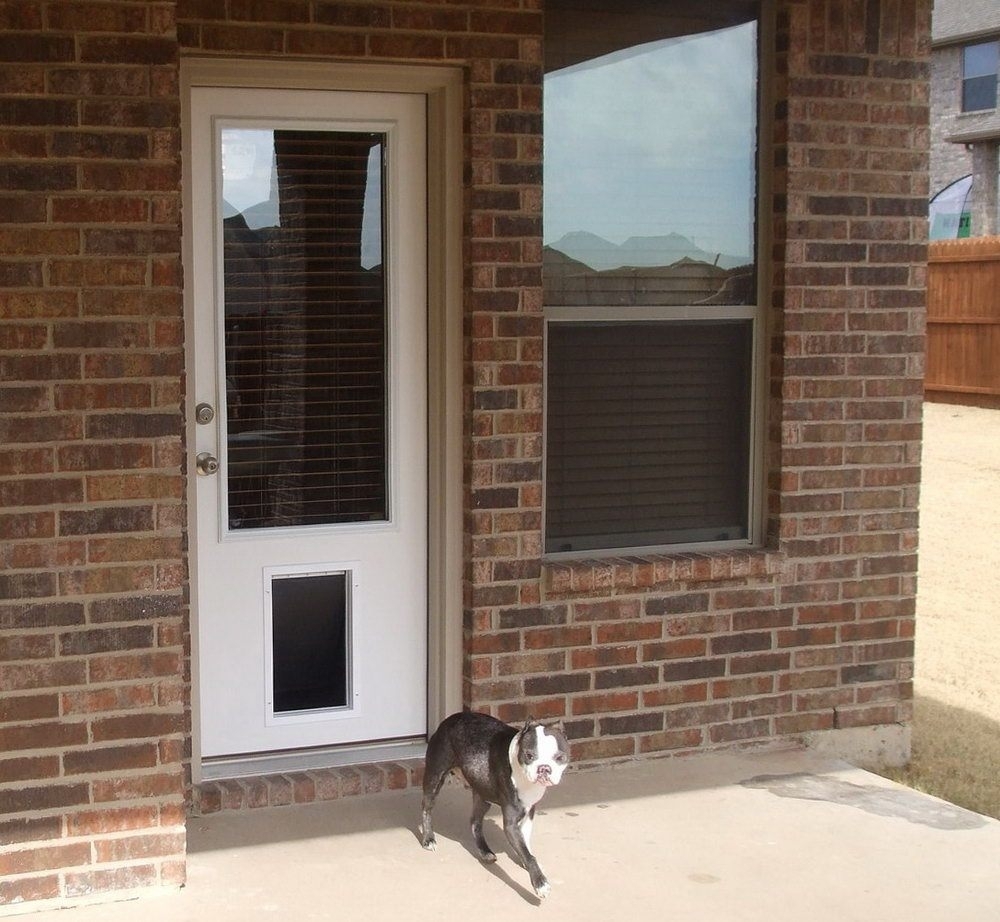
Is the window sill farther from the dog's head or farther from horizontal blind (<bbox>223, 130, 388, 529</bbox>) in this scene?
the dog's head

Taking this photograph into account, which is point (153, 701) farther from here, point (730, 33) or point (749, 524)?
point (730, 33)

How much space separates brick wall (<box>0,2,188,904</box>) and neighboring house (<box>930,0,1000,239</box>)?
2742cm

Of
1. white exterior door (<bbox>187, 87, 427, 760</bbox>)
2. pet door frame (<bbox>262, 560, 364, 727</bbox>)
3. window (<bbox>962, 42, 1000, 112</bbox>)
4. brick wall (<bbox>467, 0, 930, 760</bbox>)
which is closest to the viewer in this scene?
white exterior door (<bbox>187, 87, 427, 760</bbox>)

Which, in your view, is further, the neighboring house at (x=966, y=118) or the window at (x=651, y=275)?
the neighboring house at (x=966, y=118)

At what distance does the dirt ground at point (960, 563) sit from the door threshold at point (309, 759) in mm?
3072

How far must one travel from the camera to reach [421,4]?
4.83m

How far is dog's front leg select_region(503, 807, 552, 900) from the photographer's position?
13.4ft

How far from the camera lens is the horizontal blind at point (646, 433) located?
17.4ft

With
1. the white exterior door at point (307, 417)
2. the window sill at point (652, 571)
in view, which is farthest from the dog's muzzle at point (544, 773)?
the white exterior door at point (307, 417)

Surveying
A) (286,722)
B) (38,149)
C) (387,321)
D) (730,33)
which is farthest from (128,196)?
(730,33)

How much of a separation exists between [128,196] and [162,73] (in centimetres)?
35

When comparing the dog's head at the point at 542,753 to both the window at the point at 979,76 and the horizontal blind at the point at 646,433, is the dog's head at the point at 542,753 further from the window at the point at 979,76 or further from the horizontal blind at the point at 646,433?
the window at the point at 979,76

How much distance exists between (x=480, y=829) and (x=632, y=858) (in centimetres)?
48

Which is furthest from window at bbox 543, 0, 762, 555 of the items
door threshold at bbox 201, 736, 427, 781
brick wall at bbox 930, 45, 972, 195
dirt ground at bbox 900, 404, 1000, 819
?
brick wall at bbox 930, 45, 972, 195
